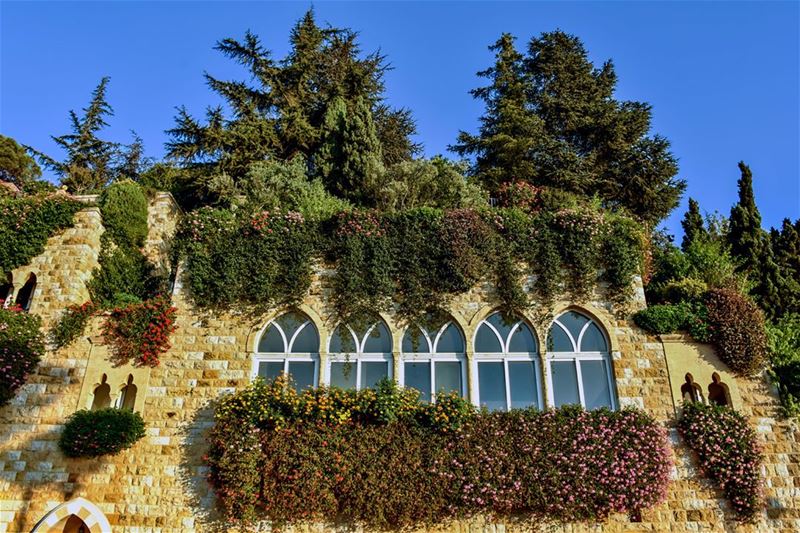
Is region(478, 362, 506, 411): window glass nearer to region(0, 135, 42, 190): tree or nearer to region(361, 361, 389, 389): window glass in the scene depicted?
region(361, 361, 389, 389): window glass

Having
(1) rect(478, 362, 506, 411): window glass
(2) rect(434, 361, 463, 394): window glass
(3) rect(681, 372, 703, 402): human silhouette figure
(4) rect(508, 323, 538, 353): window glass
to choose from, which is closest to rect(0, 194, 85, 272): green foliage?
(2) rect(434, 361, 463, 394): window glass

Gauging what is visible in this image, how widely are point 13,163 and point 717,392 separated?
30.6m

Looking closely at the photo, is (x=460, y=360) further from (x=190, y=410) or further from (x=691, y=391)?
(x=190, y=410)

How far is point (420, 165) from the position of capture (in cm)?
1617

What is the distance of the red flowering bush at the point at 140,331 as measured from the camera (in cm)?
1134

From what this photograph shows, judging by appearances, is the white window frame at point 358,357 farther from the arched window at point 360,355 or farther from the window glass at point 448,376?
the window glass at point 448,376

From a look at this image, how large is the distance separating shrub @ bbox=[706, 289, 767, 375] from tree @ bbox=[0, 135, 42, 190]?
2883cm

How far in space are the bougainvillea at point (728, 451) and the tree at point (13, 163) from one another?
95.1 feet

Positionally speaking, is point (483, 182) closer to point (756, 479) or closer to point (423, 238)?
point (423, 238)

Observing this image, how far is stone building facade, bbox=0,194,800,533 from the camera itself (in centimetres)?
993

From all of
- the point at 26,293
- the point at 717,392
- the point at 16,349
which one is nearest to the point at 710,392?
the point at 717,392

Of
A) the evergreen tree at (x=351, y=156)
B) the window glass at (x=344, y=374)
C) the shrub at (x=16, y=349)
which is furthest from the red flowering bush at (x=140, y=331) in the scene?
the evergreen tree at (x=351, y=156)

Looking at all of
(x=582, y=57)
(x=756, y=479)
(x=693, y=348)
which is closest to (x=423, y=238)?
(x=693, y=348)

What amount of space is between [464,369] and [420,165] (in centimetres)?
702
